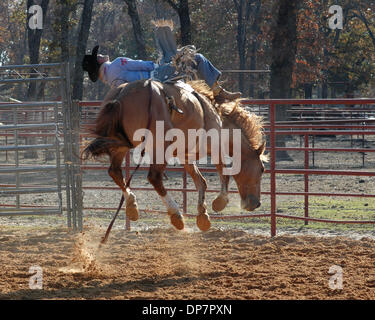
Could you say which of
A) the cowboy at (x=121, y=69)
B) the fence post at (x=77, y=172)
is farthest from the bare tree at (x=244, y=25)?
the cowboy at (x=121, y=69)

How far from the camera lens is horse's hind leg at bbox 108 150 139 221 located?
5.93 m

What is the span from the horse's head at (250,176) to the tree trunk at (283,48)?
1184 centimetres

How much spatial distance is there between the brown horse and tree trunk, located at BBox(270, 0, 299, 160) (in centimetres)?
1189

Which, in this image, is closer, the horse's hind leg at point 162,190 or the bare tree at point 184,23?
the horse's hind leg at point 162,190

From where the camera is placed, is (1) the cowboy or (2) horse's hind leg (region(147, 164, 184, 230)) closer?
(2) horse's hind leg (region(147, 164, 184, 230))

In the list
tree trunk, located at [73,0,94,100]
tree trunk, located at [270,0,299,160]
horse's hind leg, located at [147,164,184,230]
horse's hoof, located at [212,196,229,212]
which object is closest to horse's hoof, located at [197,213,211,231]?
horse's hind leg, located at [147,164,184,230]

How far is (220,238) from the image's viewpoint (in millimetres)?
7973

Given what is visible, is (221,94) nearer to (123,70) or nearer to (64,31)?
(123,70)

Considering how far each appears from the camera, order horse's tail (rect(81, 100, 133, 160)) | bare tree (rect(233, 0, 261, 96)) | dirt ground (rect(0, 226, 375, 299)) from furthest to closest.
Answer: bare tree (rect(233, 0, 261, 96))
horse's tail (rect(81, 100, 133, 160))
dirt ground (rect(0, 226, 375, 299))

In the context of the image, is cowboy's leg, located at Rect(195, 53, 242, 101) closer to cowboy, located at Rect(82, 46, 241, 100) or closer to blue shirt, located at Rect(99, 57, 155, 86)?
cowboy, located at Rect(82, 46, 241, 100)

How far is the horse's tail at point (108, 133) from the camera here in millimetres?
5676

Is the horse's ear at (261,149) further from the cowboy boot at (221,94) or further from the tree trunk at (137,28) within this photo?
the tree trunk at (137,28)
